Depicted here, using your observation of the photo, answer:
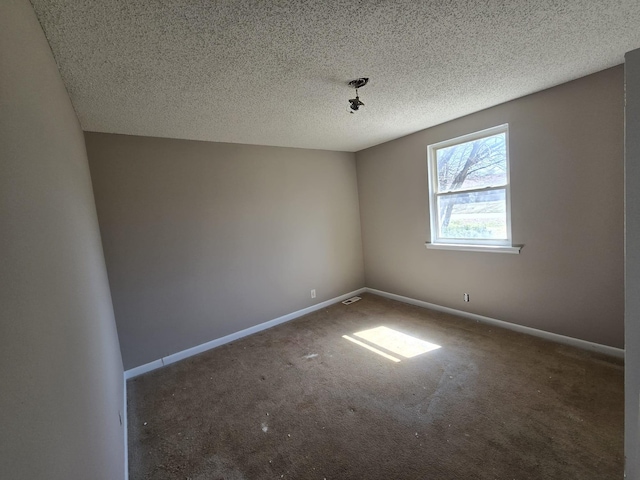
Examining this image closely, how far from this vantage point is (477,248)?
10.5 feet

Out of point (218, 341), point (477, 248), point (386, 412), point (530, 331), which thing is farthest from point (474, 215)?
point (218, 341)

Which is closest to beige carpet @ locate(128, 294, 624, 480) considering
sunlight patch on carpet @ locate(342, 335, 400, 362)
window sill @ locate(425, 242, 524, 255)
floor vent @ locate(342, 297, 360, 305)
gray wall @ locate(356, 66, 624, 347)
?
sunlight patch on carpet @ locate(342, 335, 400, 362)

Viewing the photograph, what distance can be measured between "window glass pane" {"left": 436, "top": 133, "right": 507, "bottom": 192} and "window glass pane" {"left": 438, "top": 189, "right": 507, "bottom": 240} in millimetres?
123

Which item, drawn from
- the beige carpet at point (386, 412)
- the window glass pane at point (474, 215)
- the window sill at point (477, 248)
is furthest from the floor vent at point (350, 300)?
the window glass pane at point (474, 215)

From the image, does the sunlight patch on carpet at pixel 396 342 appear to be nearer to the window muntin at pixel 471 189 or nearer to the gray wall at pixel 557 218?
the gray wall at pixel 557 218

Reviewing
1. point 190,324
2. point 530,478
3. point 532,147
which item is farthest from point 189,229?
point 532,147

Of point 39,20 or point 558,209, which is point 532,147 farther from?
point 39,20

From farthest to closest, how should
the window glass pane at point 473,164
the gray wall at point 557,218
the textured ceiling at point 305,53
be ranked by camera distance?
1. the window glass pane at point 473,164
2. the gray wall at point 557,218
3. the textured ceiling at point 305,53

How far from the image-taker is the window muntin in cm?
298

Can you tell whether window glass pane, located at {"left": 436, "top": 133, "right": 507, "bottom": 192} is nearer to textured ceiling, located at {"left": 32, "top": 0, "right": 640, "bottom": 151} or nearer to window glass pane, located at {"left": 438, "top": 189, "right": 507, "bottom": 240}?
window glass pane, located at {"left": 438, "top": 189, "right": 507, "bottom": 240}

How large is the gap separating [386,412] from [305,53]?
8.18ft

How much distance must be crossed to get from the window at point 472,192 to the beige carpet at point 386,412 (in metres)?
1.11

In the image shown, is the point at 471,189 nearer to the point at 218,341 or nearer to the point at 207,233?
the point at 207,233

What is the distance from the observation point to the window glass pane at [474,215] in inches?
119
